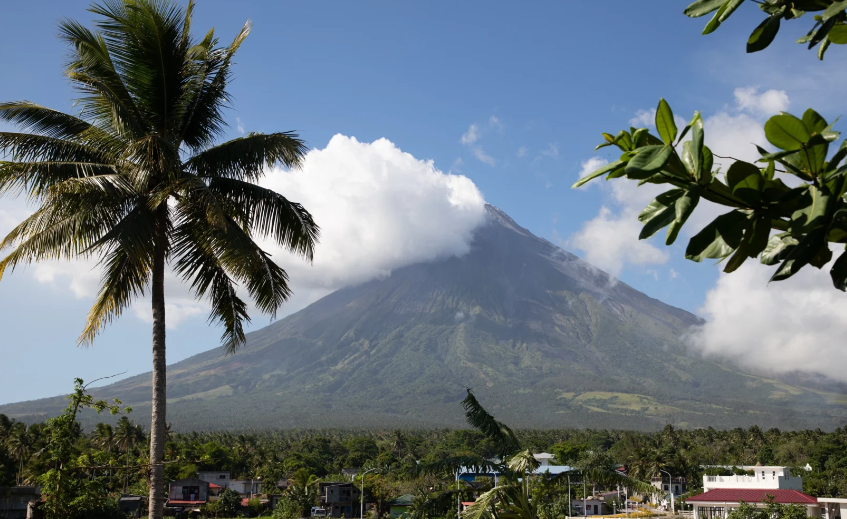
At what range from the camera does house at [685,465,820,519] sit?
3388 centimetres

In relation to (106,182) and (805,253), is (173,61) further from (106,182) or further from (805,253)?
(805,253)

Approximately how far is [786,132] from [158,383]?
603 centimetres

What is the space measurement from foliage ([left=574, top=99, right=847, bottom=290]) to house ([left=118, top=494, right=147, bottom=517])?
41774mm

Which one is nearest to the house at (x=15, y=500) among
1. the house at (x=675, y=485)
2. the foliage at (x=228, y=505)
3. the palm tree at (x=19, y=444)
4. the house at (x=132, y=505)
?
the house at (x=132, y=505)

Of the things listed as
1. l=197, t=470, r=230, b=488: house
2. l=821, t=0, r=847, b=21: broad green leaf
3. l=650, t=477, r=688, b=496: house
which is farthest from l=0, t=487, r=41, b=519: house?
l=650, t=477, r=688, b=496: house

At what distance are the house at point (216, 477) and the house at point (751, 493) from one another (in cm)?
3423

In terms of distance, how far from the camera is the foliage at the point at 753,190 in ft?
4.44

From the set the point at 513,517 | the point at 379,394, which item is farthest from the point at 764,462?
the point at 379,394

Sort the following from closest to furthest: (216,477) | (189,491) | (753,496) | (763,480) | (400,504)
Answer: (753,496), (763,480), (400,504), (189,491), (216,477)

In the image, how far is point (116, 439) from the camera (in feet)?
170

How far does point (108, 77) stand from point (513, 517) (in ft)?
22.3

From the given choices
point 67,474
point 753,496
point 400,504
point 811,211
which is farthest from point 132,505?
point 811,211

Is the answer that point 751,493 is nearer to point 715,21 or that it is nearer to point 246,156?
point 246,156

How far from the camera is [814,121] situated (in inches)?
52.9
